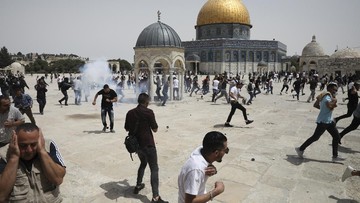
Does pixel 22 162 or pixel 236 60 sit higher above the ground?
pixel 236 60

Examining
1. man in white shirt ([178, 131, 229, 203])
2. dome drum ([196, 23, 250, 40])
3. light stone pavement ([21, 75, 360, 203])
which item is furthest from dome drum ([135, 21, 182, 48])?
dome drum ([196, 23, 250, 40])

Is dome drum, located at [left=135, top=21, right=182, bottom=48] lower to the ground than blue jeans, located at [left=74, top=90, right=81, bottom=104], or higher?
higher

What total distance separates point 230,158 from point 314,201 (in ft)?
7.35

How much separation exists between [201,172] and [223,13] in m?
57.9

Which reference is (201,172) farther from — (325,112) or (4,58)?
(4,58)

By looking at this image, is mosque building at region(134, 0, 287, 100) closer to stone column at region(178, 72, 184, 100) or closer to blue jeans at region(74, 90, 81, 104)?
stone column at region(178, 72, 184, 100)

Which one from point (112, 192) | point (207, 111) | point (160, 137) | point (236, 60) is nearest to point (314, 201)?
point (112, 192)

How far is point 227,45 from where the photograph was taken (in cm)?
5525

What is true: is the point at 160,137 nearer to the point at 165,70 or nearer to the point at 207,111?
the point at 207,111

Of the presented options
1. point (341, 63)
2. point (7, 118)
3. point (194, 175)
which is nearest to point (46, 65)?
point (341, 63)

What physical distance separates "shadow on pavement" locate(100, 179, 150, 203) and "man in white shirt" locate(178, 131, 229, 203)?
2.18 metres

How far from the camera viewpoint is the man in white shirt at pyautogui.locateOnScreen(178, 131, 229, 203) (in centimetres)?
232

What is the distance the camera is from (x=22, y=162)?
2154 mm

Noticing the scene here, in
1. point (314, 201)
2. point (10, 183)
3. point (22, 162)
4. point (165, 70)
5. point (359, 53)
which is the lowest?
point (314, 201)
